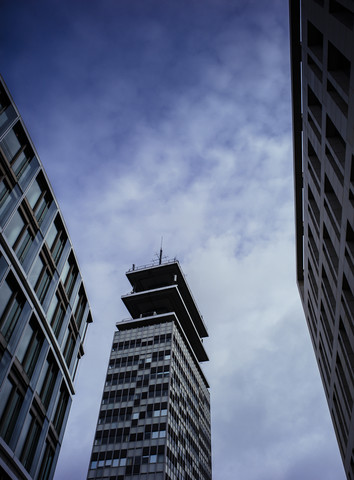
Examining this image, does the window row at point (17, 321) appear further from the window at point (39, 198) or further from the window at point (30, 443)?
the window at point (39, 198)

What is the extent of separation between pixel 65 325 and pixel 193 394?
7901cm

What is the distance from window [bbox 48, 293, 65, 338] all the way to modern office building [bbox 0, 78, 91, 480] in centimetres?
7

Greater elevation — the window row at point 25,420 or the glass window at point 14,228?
the glass window at point 14,228

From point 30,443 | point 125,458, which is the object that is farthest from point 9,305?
point 125,458

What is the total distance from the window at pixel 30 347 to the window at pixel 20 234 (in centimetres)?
465

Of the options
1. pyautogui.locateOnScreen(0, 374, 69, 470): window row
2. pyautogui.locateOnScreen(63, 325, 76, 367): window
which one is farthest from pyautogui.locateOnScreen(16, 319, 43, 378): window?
pyautogui.locateOnScreen(63, 325, 76, 367): window

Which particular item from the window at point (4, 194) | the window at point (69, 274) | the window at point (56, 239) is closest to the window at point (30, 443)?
the window at point (69, 274)

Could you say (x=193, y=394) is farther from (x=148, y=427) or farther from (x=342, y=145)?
(x=342, y=145)

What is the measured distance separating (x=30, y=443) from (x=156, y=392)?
66480 mm

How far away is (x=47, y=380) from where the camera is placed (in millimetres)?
29625

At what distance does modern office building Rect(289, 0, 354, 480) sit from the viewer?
24047mm

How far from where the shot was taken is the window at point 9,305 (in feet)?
78.5

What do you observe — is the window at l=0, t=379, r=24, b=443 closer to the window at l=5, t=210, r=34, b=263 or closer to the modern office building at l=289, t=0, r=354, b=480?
the window at l=5, t=210, r=34, b=263

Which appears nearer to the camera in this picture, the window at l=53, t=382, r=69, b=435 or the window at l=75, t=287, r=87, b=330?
the window at l=53, t=382, r=69, b=435
